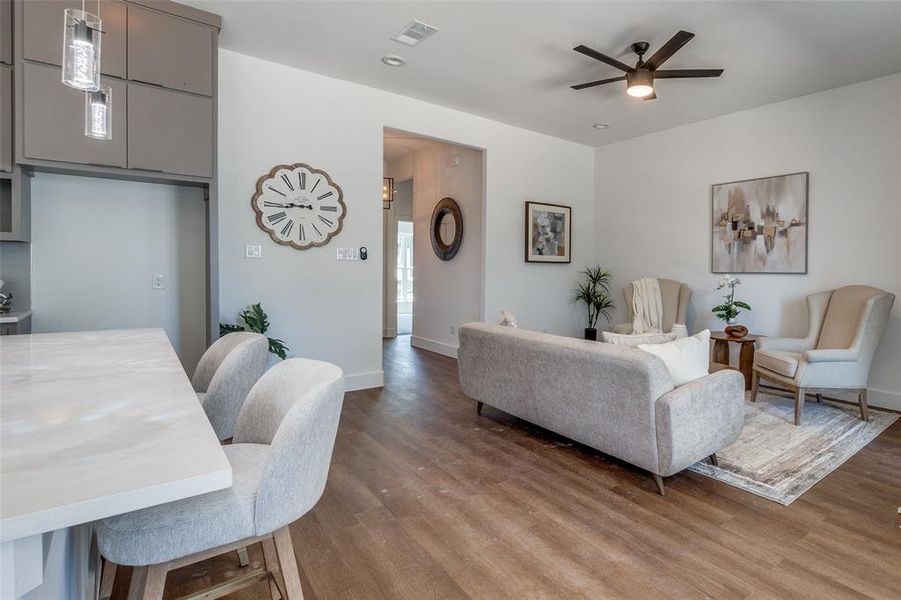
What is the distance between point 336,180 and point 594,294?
12.3ft

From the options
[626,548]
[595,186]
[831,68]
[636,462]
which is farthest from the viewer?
[595,186]

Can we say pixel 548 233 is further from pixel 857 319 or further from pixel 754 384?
pixel 857 319

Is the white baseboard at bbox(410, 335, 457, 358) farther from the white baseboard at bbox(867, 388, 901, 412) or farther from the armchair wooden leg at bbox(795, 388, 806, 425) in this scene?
the white baseboard at bbox(867, 388, 901, 412)

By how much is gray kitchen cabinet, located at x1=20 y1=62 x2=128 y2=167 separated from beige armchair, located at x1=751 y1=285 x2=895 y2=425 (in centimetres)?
497

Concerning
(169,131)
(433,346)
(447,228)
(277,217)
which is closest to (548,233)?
(447,228)

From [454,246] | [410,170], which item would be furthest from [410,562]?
[410,170]

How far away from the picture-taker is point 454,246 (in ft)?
20.0

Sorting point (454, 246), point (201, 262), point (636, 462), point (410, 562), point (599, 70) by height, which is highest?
point (599, 70)

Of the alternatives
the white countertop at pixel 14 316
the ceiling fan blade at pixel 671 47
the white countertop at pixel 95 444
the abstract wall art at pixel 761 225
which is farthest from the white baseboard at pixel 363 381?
the abstract wall art at pixel 761 225

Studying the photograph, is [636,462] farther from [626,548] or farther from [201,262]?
[201,262]

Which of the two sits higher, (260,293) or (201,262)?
(201,262)

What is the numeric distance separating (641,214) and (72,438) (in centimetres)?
606

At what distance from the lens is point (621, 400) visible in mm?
2484

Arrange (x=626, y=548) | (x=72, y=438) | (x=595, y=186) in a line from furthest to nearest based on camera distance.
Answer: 1. (x=595, y=186)
2. (x=626, y=548)
3. (x=72, y=438)
